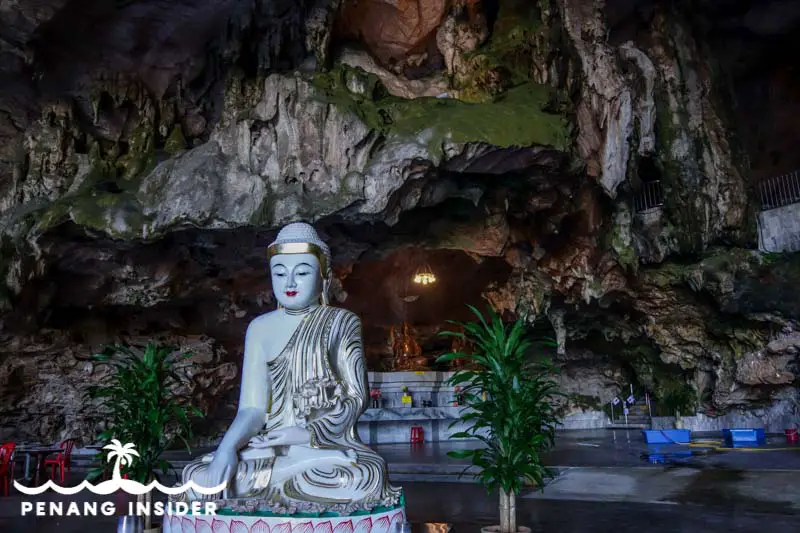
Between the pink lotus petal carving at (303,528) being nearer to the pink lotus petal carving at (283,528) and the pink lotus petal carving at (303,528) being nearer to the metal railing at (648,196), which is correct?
the pink lotus petal carving at (283,528)

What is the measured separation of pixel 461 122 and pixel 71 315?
6.70 metres

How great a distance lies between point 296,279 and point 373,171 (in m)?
4.13

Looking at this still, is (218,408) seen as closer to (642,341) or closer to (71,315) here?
(71,315)

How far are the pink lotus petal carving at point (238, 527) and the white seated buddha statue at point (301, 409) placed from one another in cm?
14

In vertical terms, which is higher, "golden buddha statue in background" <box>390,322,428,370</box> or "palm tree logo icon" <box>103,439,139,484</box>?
"golden buddha statue in background" <box>390,322,428,370</box>

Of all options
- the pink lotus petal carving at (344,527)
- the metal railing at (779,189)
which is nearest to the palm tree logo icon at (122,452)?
the pink lotus petal carving at (344,527)

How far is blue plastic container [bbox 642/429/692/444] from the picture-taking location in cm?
862

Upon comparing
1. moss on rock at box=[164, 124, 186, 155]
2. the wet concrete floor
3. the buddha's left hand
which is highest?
moss on rock at box=[164, 124, 186, 155]

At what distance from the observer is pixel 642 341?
447 inches

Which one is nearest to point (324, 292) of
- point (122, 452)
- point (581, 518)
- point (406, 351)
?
point (122, 452)

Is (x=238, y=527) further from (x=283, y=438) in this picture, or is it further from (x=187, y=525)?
(x=283, y=438)

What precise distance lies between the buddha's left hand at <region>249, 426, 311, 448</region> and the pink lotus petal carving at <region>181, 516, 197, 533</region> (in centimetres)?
50

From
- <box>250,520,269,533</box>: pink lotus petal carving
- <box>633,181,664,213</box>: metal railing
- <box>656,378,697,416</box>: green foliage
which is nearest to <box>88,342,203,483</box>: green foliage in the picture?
<box>250,520,269,533</box>: pink lotus petal carving

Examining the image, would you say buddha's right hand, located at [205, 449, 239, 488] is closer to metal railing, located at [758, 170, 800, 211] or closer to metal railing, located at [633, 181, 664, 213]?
metal railing, located at [633, 181, 664, 213]
